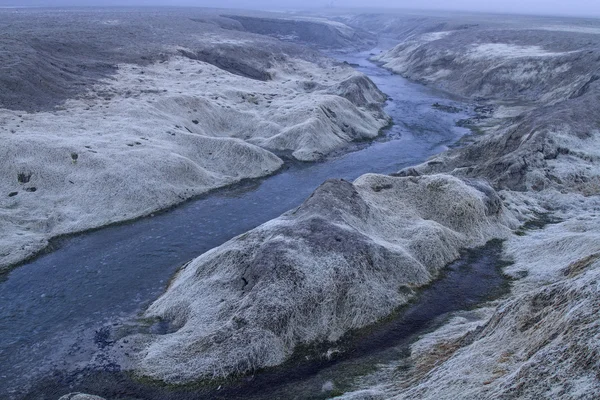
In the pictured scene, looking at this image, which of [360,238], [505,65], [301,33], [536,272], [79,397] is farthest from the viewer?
[301,33]

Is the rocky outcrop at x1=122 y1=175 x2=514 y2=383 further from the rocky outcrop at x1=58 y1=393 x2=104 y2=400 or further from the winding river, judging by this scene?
the rocky outcrop at x1=58 y1=393 x2=104 y2=400

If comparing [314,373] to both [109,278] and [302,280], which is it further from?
[109,278]

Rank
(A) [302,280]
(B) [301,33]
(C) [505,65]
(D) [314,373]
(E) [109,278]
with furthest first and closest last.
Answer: (B) [301,33]
(C) [505,65]
(E) [109,278]
(A) [302,280]
(D) [314,373]

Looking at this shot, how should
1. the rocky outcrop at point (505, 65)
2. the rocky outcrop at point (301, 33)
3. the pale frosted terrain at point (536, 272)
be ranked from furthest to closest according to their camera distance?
the rocky outcrop at point (301, 33) < the rocky outcrop at point (505, 65) < the pale frosted terrain at point (536, 272)

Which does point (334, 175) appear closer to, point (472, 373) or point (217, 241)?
point (217, 241)

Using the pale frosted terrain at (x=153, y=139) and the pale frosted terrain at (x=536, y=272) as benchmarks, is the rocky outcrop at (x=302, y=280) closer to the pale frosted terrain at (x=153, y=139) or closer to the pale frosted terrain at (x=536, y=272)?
the pale frosted terrain at (x=536, y=272)

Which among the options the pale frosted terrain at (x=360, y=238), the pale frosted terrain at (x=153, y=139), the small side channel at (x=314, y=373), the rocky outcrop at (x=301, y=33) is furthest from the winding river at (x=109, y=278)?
the rocky outcrop at (x=301, y=33)

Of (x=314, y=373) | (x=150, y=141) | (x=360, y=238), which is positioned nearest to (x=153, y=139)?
(x=150, y=141)
